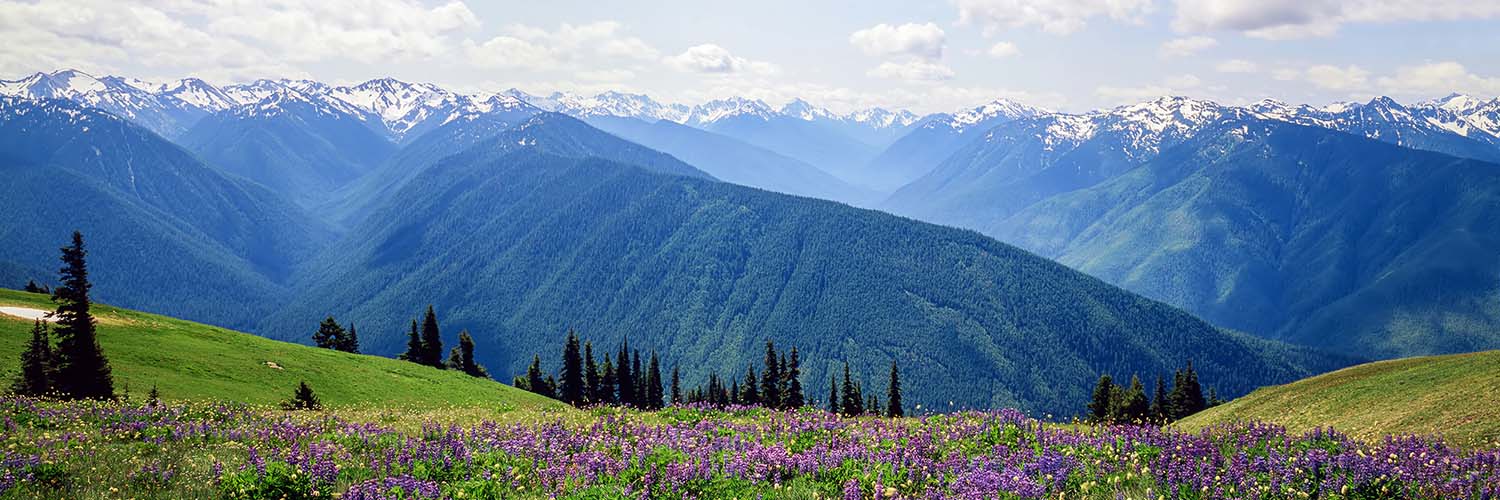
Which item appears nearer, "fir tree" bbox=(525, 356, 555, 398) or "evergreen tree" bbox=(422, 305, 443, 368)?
"evergreen tree" bbox=(422, 305, 443, 368)

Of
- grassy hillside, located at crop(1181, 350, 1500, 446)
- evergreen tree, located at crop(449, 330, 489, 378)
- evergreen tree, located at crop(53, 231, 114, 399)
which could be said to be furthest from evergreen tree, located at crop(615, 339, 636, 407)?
grassy hillside, located at crop(1181, 350, 1500, 446)

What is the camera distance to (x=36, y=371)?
3441 centimetres

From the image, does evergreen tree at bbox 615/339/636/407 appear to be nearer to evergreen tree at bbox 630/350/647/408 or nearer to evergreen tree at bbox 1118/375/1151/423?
evergreen tree at bbox 630/350/647/408

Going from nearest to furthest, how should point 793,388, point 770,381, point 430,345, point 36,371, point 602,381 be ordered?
point 36,371 < point 793,388 < point 770,381 < point 430,345 < point 602,381

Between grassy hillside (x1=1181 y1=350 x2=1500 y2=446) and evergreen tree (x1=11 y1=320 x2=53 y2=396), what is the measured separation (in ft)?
161

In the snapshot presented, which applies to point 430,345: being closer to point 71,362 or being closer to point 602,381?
point 602,381

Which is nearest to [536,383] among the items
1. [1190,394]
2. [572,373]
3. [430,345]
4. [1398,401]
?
[572,373]

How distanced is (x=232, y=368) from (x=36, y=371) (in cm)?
1503

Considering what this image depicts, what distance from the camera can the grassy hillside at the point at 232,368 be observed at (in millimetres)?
43562

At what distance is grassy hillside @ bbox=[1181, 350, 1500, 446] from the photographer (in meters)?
22.3

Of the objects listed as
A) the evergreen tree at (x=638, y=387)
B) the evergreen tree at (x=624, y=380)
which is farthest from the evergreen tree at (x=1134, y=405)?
the evergreen tree at (x=624, y=380)

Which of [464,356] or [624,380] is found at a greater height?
[464,356]

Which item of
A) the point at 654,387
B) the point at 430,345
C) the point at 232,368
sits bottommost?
the point at 654,387

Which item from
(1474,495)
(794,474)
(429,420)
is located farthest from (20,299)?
(1474,495)
